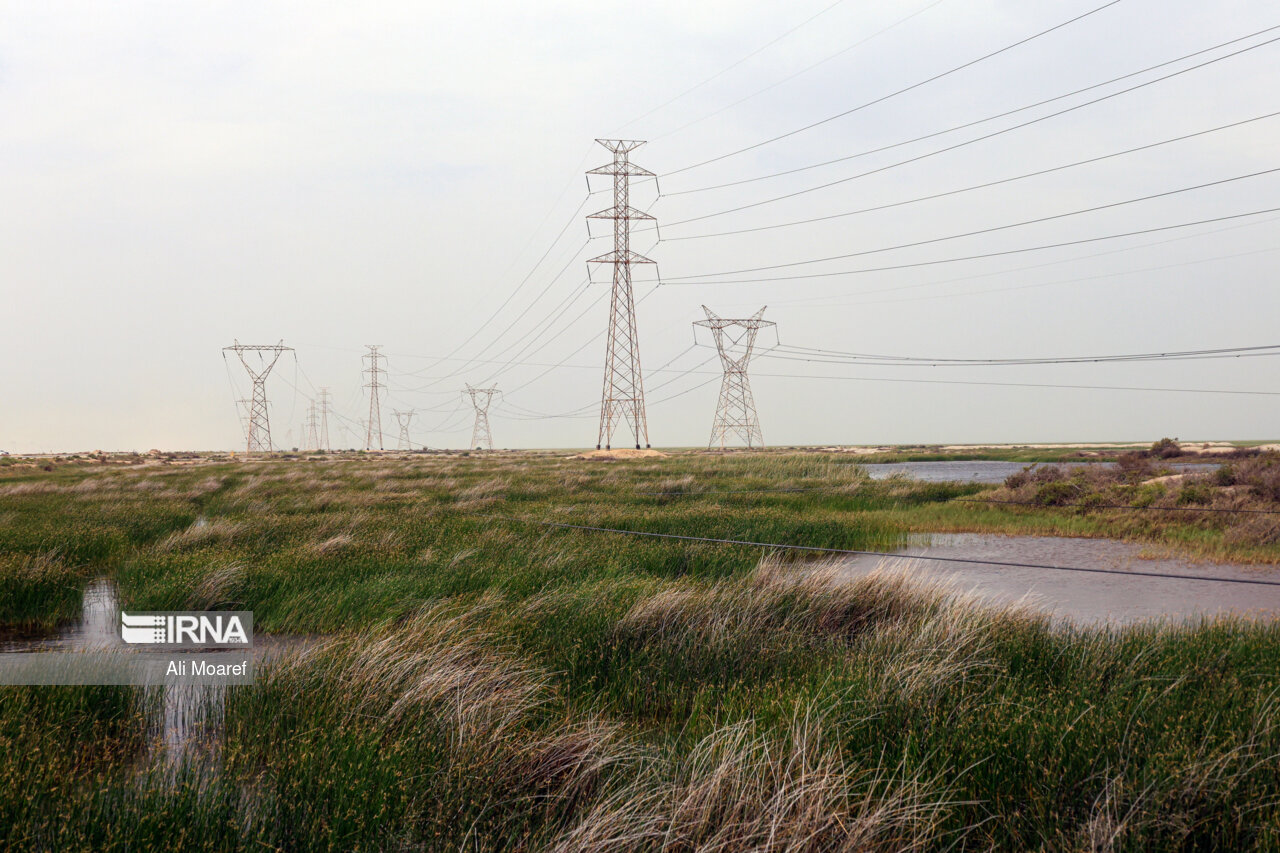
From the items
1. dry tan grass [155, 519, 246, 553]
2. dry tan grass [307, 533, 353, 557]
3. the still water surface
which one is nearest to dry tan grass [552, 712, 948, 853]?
the still water surface

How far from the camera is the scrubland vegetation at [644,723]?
4273 mm

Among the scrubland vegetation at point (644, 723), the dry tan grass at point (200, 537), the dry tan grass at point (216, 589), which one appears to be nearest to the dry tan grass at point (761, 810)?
the scrubland vegetation at point (644, 723)

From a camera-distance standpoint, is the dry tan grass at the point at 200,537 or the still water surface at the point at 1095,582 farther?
the dry tan grass at the point at 200,537

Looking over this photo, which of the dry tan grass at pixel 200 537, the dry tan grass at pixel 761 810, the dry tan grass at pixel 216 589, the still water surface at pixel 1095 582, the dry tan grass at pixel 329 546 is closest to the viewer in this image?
the dry tan grass at pixel 761 810

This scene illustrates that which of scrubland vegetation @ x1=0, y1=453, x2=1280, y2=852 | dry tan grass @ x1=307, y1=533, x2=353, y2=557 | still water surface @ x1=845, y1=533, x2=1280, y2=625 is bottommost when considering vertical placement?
still water surface @ x1=845, y1=533, x2=1280, y2=625

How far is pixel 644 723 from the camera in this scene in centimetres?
686

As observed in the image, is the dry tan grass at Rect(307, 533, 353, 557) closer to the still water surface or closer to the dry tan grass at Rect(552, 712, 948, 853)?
the still water surface

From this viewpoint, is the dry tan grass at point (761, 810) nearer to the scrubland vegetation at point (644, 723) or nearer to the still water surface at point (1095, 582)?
the scrubland vegetation at point (644, 723)

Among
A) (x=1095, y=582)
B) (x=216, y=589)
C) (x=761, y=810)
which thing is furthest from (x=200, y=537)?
(x=1095, y=582)

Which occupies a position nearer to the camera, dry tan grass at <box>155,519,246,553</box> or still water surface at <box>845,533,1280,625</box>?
still water surface at <box>845,533,1280,625</box>

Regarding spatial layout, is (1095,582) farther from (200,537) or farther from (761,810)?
(200,537)

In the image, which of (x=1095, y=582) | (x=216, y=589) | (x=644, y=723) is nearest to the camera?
(x=644, y=723)

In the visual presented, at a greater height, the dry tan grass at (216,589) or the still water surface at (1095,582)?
the dry tan grass at (216,589)

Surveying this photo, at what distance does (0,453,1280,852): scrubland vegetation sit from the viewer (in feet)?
14.0
